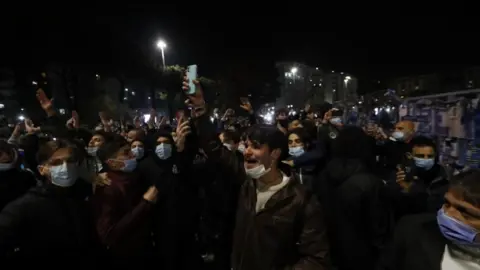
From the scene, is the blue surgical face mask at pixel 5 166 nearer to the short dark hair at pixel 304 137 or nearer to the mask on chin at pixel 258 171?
the mask on chin at pixel 258 171

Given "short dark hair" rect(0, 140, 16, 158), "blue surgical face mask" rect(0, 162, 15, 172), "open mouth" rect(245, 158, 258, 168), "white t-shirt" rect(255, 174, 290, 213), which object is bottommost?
"white t-shirt" rect(255, 174, 290, 213)

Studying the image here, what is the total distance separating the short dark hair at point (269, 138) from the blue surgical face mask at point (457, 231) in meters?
1.38

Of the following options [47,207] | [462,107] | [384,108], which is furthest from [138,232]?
[384,108]

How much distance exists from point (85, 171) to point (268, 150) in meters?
1.68

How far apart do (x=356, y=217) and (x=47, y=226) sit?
3118 mm

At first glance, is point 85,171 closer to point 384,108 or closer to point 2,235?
point 2,235

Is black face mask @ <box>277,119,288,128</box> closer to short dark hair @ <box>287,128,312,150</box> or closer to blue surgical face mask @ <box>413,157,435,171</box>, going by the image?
short dark hair @ <box>287,128,312,150</box>

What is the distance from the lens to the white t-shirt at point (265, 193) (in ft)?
10.5

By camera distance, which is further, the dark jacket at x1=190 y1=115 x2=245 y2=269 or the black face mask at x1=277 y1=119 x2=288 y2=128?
the black face mask at x1=277 y1=119 x2=288 y2=128

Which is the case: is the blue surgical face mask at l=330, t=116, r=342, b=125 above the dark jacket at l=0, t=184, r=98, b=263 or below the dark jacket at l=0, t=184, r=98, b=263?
above

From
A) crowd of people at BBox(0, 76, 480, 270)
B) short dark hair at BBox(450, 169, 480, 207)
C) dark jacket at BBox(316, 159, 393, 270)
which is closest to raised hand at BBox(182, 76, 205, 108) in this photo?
crowd of people at BBox(0, 76, 480, 270)

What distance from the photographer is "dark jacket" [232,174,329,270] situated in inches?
116

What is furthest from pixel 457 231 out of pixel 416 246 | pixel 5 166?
pixel 5 166

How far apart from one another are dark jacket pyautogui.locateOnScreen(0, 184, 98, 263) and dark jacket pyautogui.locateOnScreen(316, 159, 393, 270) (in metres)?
2.68
